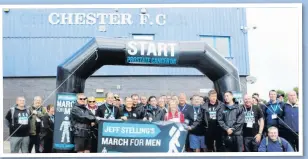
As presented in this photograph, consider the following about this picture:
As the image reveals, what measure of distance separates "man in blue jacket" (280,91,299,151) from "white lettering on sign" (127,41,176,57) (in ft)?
5.51

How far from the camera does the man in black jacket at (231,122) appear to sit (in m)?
6.61

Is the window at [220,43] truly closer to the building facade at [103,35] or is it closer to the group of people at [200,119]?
the building facade at [103,35]

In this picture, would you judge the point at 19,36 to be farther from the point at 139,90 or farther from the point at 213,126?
the point at 213,126

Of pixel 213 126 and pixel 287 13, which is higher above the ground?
pixel 287 13

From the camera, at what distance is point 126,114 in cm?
657

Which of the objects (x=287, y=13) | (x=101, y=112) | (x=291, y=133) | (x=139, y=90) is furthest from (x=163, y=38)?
(x=291, y=133)

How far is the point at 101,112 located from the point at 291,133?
8.18ft

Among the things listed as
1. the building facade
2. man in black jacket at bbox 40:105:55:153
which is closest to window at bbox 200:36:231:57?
the building facade

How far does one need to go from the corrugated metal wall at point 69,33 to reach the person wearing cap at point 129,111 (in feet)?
1.19

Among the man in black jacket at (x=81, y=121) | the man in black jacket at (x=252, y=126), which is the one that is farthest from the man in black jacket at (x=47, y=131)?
the man in black jacket at (x=252, y=126)

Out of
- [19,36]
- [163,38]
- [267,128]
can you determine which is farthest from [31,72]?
[267,128]

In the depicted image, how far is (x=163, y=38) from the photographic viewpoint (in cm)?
657

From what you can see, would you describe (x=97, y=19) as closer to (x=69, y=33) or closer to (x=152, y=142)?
(x=69, y=33)

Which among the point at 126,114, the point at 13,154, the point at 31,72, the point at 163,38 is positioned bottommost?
the point at 13,154
